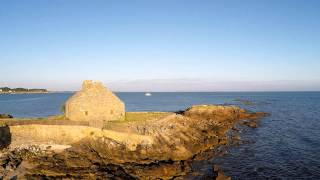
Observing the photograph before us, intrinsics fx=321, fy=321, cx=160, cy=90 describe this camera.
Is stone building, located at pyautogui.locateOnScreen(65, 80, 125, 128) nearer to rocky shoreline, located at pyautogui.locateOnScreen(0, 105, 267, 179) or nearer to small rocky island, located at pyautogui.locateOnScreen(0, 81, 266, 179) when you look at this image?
small rocky island, located at pyautogui.locateOnScreen(0, 81, 266, 179)

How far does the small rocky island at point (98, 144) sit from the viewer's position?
24375 millimetres

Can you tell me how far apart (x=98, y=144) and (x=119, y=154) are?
2.38 m

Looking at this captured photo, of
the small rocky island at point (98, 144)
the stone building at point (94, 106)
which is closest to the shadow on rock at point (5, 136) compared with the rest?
the small rocky island at point (98, 144)

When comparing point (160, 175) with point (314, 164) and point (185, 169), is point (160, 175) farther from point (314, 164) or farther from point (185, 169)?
point (314, 164)

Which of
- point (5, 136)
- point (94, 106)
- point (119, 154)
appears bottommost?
point (119, 154)

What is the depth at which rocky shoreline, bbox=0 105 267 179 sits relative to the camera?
78.5ft

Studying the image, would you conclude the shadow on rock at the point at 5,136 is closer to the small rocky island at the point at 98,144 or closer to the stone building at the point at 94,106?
the small rocky island at the point at 98,144

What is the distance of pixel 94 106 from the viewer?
34688 mm

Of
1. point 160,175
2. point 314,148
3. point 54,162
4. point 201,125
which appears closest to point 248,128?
point 201,125

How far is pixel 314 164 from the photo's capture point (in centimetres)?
2916

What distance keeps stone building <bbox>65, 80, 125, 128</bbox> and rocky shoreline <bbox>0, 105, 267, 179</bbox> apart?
13.8 feet

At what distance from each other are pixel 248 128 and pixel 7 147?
34548mm

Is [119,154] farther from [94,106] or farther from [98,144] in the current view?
[94,106]

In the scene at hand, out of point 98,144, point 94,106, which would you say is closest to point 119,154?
point 98,144
